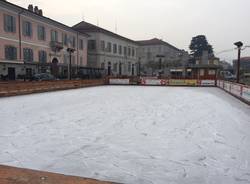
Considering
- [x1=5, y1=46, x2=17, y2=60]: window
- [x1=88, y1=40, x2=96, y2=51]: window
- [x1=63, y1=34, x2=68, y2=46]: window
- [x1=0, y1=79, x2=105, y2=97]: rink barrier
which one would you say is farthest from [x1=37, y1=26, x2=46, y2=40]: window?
[x1=88, y1=40, x2=96, y2=51]: window

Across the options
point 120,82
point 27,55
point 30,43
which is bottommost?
point 120,82

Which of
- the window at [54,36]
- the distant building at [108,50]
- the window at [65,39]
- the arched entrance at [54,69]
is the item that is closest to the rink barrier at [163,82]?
the arched entrance at [54,69]

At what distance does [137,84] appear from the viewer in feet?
127

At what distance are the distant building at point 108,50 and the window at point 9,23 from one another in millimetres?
24507

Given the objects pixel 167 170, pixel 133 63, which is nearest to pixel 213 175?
pixel 167 170

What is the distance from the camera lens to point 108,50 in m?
59.1

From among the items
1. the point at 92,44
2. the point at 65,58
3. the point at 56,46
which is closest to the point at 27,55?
the point at 56,46

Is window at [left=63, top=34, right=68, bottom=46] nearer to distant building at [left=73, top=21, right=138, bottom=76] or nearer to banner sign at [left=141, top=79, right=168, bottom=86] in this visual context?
distant building at [left=73, top=21, right=138, bottom=76]

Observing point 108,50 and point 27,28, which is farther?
point 108,50

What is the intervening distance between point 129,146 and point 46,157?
1982 millimetres

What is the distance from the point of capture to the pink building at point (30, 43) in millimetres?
29781

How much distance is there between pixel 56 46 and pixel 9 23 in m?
9.57

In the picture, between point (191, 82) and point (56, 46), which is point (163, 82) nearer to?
point (191, 82)

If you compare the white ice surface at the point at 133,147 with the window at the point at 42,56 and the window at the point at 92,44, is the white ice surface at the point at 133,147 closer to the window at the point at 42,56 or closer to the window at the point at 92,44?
the window at the point at 42,56
